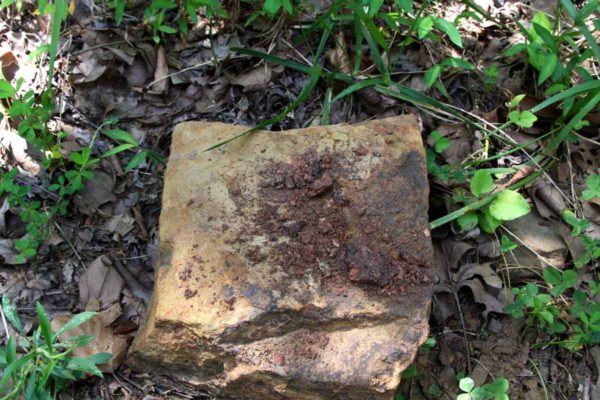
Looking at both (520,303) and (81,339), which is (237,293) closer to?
(81,339)

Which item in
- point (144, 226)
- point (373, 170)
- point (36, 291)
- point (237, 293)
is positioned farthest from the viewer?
point (144, 226)

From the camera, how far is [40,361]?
2.20m

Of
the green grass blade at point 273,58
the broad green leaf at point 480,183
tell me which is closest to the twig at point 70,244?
the green grass blade at point 273,58

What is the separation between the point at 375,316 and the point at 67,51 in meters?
2.05

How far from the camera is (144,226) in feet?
9.13

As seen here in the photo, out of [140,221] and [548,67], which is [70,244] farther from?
[548,67]

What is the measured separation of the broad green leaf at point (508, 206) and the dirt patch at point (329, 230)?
1.69 feet

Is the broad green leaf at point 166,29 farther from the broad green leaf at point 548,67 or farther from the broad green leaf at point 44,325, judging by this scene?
the broad green leaf at point 548,67

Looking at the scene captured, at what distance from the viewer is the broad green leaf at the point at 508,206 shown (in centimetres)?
255

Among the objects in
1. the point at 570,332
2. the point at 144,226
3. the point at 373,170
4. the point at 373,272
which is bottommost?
the point at 570,332

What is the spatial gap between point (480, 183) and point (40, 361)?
1907 millimetres

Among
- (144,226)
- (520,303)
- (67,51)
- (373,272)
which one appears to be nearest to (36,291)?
(144,226)

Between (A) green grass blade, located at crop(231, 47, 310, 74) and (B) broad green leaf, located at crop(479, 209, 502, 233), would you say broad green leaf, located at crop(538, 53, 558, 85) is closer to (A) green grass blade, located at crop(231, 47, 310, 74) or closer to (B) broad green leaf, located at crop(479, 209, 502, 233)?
(B) broad green leaf, located at crop(479, 209, 502, 233)

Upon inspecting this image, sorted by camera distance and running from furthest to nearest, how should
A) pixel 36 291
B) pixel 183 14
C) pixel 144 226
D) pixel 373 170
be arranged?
pixel 183 14 → pixel 144 226 → pixel 36 291 → pixel 373 170
